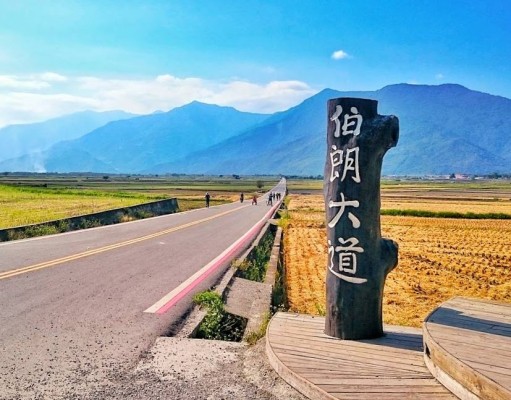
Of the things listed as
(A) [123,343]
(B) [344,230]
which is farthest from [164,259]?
(B) [344,230]

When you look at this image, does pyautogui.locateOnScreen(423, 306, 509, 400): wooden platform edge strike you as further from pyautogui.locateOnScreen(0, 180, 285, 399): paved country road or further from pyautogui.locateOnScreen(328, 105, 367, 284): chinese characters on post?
pyautogui.locateOnScreen(0, 180, 285, 399): paved country road

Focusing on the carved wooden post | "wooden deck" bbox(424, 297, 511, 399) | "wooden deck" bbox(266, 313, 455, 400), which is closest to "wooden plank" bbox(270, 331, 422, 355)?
"wooden deck" bbox(266, 313, 455, 400)

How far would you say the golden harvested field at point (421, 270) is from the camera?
9953mm

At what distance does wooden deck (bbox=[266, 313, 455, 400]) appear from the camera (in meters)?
3.97

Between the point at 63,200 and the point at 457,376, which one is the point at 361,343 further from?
the point at 63,200

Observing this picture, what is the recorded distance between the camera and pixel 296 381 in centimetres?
427

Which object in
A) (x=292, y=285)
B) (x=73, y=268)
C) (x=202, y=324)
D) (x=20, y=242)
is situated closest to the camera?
(x=202, y=324)

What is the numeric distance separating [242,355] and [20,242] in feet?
35.8

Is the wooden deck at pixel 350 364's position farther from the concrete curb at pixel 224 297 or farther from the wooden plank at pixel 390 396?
the concrete curb at pixel 224 297

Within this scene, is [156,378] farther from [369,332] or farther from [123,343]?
[369,332]

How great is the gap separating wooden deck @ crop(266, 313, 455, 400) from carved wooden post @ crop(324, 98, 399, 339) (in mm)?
267

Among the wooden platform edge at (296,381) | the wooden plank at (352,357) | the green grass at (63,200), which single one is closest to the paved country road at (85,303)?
the wooden platform edge at (296,381)

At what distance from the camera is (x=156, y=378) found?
180 inches

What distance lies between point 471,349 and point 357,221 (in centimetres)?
159
